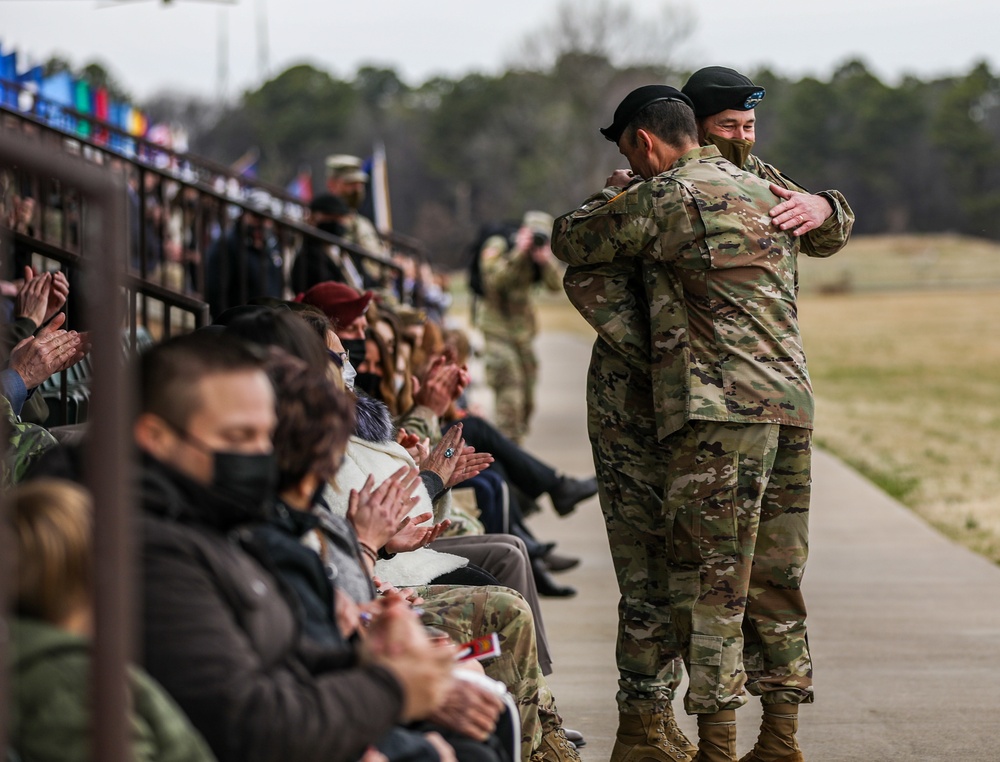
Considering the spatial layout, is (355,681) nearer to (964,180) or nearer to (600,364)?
(600,364)

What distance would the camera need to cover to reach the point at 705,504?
13.2ft

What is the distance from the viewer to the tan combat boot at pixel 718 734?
4.08m

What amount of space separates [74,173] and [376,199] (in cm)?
1315

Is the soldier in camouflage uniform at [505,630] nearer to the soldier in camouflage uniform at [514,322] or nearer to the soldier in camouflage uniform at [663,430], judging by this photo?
the soldier in camouflage uniform at [663,430]

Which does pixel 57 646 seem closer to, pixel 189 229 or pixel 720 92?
pixel 720 92

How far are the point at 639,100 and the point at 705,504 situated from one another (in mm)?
1221

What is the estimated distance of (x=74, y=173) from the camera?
6.01 ft

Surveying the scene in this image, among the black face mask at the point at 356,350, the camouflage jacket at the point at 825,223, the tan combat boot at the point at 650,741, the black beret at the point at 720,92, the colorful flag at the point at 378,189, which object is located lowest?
the tan combat boot at the point at 650,741

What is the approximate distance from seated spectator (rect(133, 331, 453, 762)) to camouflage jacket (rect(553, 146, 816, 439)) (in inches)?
69.7

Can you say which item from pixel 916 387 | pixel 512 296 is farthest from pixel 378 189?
pixel 916 387

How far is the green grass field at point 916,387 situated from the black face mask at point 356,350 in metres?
4.40

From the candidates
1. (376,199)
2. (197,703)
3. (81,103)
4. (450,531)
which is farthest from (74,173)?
(81,103)

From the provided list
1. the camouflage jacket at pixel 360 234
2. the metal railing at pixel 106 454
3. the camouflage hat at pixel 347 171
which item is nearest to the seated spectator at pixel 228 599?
the metal railing at pixel 106 454

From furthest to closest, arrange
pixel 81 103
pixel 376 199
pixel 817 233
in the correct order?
1. pixel 81 103
2. pixel 376 199
3. pixel 817 233
